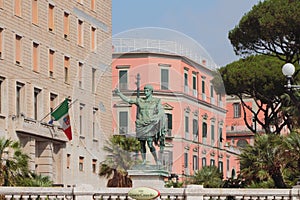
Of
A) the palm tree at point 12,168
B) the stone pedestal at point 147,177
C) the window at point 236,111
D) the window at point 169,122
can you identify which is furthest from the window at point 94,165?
the window at point 236,111

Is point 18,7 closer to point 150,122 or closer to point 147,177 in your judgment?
point 150,122

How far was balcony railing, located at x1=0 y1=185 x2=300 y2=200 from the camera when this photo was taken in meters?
23.0

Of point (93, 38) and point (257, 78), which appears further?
point (257, 78)

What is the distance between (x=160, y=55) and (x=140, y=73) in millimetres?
711

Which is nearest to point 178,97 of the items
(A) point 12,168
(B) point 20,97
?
(A) point 12,168

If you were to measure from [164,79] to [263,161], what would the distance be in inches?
613

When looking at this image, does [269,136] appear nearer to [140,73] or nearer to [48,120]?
[48,120]

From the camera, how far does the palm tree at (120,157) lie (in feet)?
96.2

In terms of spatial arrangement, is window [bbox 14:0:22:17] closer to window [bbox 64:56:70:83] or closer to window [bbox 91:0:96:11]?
window [bbox 64:56:70:83]

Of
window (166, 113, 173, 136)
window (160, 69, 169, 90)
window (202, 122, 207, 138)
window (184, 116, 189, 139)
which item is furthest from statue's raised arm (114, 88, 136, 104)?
window (202, 122, 207, 138)

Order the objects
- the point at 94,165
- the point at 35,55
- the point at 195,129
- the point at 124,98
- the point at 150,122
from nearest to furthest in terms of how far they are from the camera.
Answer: the point at 150,122
the point at 124,98
the point at 195,129
the point at 35,55
the point at 94,165

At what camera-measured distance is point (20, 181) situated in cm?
3691

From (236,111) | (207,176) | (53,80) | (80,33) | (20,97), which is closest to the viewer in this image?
(20,97)

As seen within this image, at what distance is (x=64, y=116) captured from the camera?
168ft
